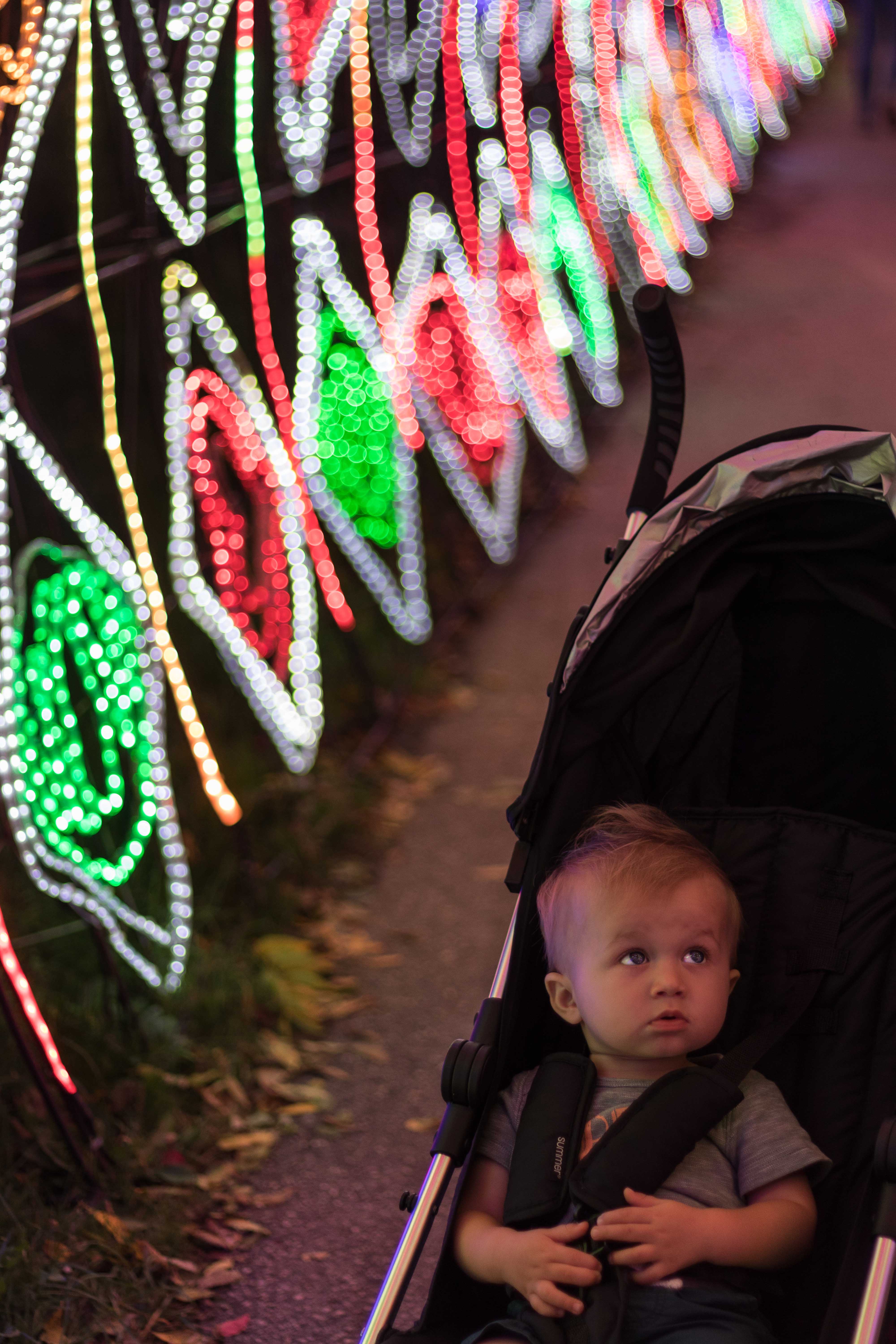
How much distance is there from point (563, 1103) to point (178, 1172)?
1304 mm

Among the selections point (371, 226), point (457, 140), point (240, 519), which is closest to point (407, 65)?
point (457, 140)

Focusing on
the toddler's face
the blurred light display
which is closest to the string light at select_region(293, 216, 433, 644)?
the blurred light display

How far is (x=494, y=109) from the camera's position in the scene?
6.27 m

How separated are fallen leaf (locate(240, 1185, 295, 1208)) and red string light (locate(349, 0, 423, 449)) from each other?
9.81 feet

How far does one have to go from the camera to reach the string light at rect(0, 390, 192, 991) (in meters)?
2.87

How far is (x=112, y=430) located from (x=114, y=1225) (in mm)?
1884

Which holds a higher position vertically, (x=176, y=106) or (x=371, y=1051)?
(x=176, y=106)

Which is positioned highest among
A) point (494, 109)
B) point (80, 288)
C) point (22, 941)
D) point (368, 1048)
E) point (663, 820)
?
point (494, 109)

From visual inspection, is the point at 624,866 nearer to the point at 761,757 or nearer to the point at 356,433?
the point at 761,757

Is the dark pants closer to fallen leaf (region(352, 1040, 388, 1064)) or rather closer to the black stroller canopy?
the black stroller canopy

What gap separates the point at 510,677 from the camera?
5527 millimetres

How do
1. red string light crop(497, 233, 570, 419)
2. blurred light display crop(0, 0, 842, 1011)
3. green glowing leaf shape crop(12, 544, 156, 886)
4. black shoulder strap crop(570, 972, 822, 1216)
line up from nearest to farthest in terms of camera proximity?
1. black shoulder strap crop(570, 972, 822, 1216)
2. green glowing leaf shape crop(12, 544, 156, 886)
3. blurred light display crop(0, 0, 842, 1011)
4. red string light crop(497, 233, 570, 419)

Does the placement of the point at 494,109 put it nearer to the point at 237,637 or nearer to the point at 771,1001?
the point at 237,637

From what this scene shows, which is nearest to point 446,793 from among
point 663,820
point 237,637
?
point 237,637
